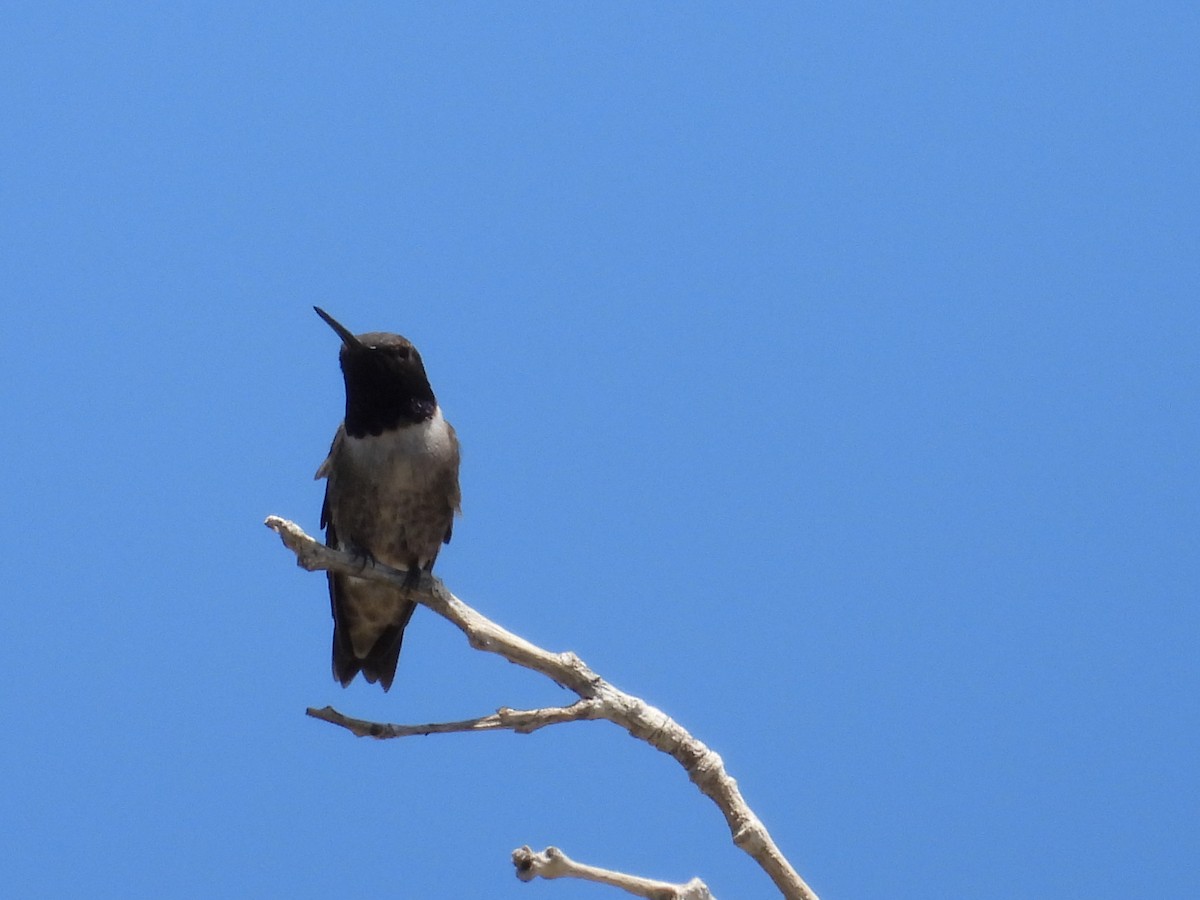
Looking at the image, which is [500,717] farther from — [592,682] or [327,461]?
[327,461]

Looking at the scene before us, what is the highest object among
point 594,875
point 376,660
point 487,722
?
point 376,660

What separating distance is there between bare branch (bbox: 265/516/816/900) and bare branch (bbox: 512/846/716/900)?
0.17m

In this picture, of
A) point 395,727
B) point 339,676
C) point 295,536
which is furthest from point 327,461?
point 395,727

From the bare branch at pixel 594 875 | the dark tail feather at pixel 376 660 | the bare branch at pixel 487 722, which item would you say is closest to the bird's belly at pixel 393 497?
the dark tail feather at pixel 376 660

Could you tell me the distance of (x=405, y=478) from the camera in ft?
13.9

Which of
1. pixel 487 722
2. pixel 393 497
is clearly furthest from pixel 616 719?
pixel 393 497

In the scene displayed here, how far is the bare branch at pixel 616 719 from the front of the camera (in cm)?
313

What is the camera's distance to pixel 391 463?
4242 millimetres

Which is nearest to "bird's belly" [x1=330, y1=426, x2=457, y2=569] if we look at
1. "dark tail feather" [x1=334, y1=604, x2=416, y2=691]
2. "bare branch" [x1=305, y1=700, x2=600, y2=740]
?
"dark tail feather" [x1=334, y1=604, x2=416, y2=691]

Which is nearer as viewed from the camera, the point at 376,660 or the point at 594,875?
the point at 594,875

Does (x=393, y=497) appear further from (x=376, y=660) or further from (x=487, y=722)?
(x=487, y=722)

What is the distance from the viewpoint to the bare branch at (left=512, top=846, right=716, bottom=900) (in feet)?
9.41

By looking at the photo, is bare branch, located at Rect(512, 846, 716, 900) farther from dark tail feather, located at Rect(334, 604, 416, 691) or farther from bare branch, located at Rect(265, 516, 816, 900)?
dark tail feather, located at Rect(334, 604, 416, 691)

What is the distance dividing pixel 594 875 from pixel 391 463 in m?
1.66
